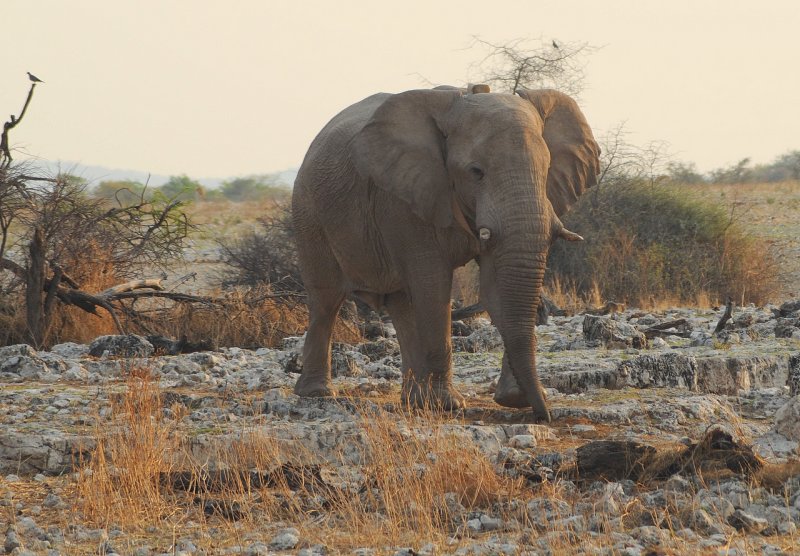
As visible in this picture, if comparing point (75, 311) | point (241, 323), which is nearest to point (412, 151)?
point (241, 323)

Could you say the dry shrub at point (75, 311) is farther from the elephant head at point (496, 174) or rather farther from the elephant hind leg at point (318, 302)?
the elephant head at point (496, 174)

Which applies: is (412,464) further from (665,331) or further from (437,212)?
(665,331)

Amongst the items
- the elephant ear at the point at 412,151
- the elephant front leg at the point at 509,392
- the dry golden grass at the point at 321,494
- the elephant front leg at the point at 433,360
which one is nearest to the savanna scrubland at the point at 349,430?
the dry golden grass at the point at 321,494

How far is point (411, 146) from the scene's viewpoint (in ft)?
29.2

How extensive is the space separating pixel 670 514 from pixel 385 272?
13.5 feet

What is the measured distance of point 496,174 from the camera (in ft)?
27.1

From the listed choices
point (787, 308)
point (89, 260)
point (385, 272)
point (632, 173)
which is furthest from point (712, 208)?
point (385, 272)

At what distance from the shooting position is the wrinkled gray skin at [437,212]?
8.25 metres

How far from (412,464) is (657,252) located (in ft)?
50.1

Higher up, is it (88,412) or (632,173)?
(632,173)

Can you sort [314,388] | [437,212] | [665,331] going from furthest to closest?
[665,331] < [314,388] < [437,212]

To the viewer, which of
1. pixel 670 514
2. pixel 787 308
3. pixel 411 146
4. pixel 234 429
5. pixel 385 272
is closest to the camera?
pixel 670 514

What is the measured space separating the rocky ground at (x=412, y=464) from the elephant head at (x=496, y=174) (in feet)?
2.84

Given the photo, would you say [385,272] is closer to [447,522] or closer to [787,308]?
[447,522]
